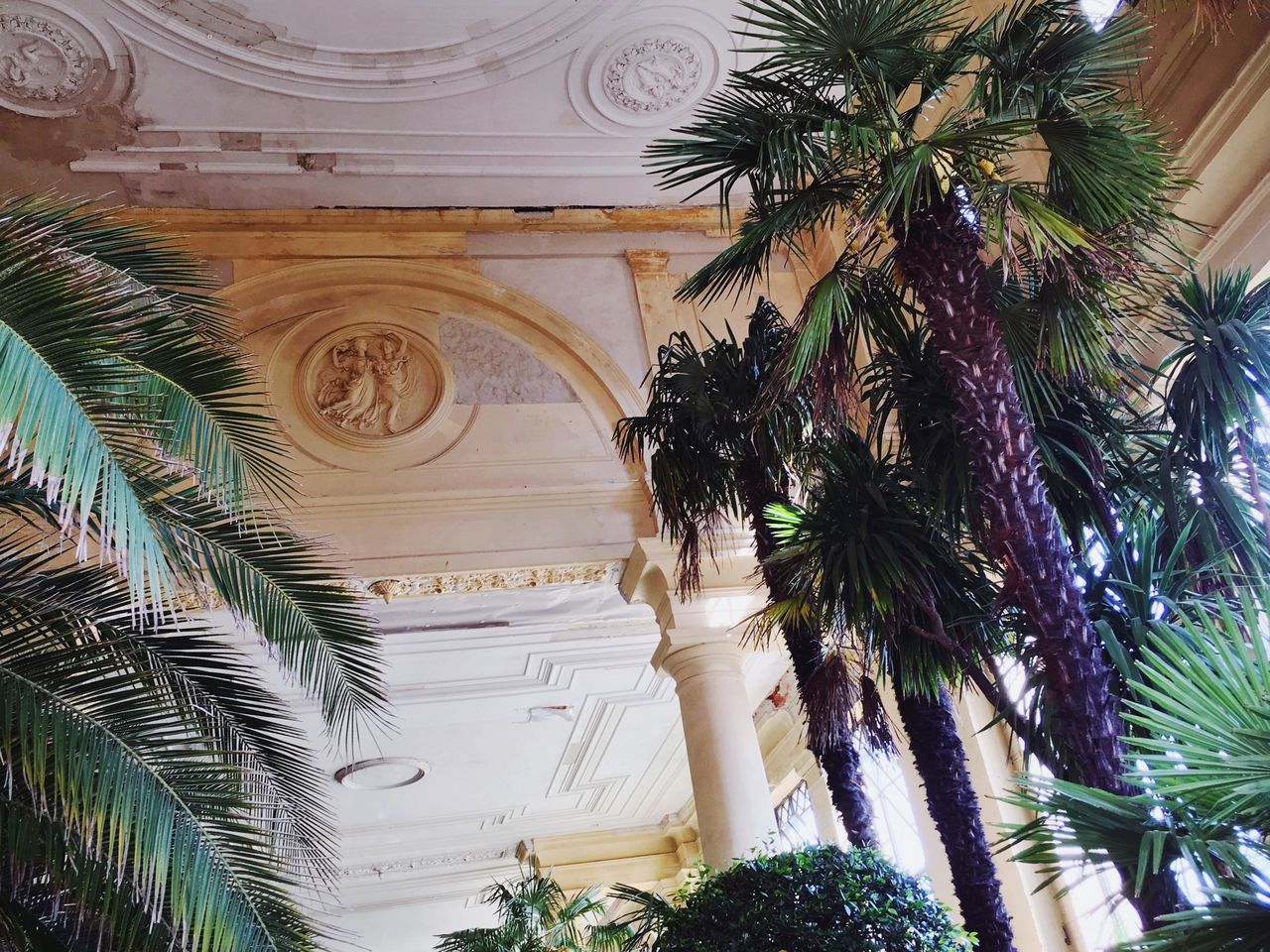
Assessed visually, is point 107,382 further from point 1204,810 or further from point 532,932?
point 532,932

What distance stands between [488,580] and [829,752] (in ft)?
12.7

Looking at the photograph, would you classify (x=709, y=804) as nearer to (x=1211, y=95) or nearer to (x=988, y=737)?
(x=988, y=737)

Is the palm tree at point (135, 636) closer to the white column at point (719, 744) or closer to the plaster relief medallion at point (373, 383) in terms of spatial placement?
the white column at point (719, 744)

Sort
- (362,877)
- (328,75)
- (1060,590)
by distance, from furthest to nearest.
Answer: (362,877) → (328,75) → (1060,590)

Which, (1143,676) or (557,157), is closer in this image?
(1143,676)

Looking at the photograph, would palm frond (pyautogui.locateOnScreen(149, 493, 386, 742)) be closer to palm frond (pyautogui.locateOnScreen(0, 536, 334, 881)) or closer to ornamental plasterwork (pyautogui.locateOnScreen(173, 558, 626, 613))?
palm frond (pyautogui.locateOnScreen(0, 536, 334, 881))

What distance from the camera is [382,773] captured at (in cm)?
1347

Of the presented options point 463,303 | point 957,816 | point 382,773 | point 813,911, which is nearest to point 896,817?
point 382,773

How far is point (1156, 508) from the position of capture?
450 cm

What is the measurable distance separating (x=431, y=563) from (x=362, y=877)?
35.9 feet

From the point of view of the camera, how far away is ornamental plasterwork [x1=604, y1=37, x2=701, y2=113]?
27.6 ft

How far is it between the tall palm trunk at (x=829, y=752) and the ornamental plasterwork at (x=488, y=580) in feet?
10.4

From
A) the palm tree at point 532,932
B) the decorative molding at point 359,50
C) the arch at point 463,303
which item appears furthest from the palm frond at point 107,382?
the palm tree at point 532,932

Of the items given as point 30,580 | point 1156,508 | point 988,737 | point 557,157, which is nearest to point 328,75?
point 557,157
